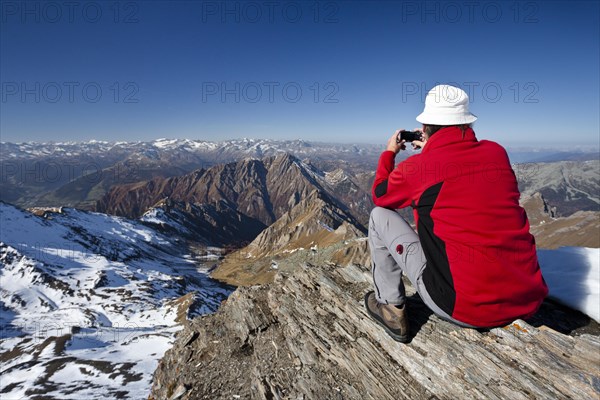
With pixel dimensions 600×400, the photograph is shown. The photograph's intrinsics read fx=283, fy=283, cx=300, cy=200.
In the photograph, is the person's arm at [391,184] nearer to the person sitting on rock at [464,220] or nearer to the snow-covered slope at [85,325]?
the person sitting on rock at [464,220]

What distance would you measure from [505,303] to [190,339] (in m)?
13.4

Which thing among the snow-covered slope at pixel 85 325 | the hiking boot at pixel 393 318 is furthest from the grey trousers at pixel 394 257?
the snow-covered slope at pixel 85 325

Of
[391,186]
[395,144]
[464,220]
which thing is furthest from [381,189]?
[464,220]

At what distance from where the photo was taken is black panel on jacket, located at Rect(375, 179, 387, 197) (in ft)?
19.7

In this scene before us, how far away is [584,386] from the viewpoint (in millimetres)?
6016

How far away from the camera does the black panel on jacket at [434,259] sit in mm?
5391

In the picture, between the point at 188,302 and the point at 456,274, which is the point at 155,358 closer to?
the point at 188,302

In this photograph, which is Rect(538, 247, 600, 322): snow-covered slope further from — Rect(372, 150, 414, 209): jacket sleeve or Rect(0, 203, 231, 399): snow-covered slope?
Rect(0, 203, 231, 399): snow-covered slope

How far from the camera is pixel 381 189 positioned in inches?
240

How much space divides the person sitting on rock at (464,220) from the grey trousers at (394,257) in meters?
0.07

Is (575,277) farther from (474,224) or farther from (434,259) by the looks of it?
(474,224)

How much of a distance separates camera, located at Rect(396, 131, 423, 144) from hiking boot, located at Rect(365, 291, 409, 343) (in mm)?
4262

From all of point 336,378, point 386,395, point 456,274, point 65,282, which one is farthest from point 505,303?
point 65,282

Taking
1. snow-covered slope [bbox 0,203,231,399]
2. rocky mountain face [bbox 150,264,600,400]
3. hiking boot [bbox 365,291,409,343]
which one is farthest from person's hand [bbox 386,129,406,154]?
snow-covered slope [bbox 0,203,231,399]
